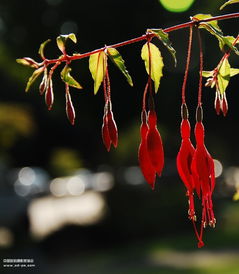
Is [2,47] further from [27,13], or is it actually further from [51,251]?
[51,251]

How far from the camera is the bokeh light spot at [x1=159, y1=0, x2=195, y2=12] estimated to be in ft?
23.8

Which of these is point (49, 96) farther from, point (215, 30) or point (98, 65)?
point (215, 30)

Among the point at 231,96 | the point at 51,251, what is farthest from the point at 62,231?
the point at 231,96

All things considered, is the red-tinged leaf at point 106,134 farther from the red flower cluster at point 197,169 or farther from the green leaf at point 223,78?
the green leaf at point 223,78

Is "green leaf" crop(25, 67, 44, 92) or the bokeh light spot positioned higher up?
the bokeh light spot

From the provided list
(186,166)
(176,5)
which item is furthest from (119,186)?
(186,166)

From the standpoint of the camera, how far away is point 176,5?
25.1 ft

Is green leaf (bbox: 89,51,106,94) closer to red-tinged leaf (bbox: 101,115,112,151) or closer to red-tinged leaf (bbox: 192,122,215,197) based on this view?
Answer: red-tinged leaf (bbox: 101,115,112,151)

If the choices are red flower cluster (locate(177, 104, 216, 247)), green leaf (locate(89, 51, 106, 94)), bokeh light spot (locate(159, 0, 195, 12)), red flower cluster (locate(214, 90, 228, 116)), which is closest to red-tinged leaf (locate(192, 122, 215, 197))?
red flower cluster (locate(177, 104, 216, 247))

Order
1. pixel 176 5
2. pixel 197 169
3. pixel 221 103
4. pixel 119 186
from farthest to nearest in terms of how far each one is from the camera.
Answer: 1. pixel 119 186
2. pixel 176 5
3. pixel 221 103
4. pixel 197 169

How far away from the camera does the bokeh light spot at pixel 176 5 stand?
286 inches

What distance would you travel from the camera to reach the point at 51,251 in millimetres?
7492

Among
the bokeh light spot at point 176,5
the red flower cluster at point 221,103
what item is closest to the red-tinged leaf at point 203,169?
the red flower cluster at point 221,103

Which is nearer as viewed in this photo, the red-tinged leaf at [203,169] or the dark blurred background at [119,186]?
the red-tinged leaf at [203,169]
